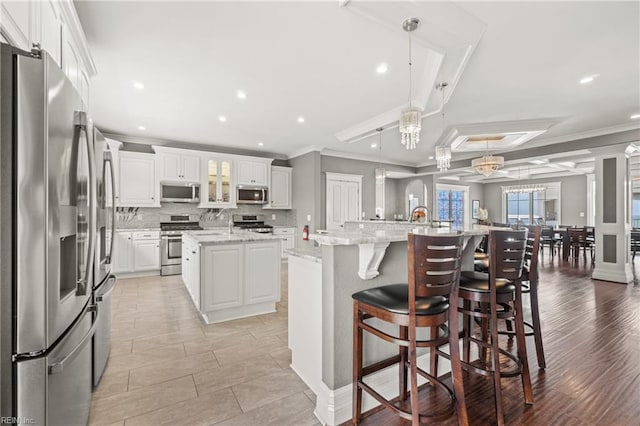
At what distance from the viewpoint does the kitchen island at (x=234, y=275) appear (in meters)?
3.13

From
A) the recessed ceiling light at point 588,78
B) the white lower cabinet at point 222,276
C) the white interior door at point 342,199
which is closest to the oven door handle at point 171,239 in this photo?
the white lower cabinet at point 222,276

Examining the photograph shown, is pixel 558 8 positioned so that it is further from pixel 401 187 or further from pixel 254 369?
pixel 401 187

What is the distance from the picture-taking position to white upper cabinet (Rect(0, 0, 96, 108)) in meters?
1.22

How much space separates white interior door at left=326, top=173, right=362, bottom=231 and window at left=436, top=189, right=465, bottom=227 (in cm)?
586

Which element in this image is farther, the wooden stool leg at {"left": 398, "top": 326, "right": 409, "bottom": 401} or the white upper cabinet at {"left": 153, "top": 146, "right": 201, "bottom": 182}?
the white upper cabinet at {"left": 153, "top": 146, "right": 201, "bottom": 182}

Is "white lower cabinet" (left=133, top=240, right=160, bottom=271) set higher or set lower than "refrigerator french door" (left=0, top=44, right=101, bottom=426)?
lower

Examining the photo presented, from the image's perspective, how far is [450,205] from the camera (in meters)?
12.0

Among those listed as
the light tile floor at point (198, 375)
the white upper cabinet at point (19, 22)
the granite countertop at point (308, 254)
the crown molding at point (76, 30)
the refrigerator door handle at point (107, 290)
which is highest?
the crown molding at point (76, 30)

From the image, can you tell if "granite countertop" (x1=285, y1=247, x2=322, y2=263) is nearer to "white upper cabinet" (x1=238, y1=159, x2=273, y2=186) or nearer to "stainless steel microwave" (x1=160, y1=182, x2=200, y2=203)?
"stainless steel microwave" (x1=160, y1=182, x2=200, y2=203)

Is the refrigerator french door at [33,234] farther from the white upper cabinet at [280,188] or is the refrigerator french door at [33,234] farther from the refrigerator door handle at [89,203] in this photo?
the white upper cabinet at [280,188]

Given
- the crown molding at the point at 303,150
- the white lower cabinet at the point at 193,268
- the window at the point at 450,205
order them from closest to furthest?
1. the white lower cabinet at the point at 193,268
2. the crown molding at the point at 303,150
3. the window at the point at 450,205

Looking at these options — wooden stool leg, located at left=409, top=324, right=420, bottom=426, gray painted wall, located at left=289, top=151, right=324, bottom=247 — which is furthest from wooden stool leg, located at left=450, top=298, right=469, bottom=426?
gray painted wall, located at left=289, top=151, right=324, bottom=247

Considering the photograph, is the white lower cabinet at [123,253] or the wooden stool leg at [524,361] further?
the white lower cabinet at [123,253]

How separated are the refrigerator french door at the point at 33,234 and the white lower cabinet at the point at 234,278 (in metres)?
1.89
